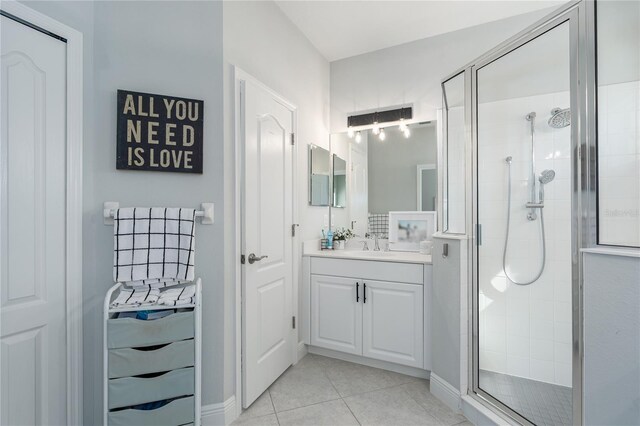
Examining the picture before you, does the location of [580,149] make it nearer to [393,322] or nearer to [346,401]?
[393,322]

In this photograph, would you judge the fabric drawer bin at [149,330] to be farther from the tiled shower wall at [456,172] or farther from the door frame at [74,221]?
the tiled shower wall at [456,172]

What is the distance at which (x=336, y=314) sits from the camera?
2.39m

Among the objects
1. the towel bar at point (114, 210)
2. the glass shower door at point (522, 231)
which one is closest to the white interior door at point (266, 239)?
the towel bar at point (114, 210)

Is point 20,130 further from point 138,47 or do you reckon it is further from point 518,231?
point 518,231

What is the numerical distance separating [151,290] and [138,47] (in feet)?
4.17

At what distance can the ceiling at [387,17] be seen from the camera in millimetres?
2191

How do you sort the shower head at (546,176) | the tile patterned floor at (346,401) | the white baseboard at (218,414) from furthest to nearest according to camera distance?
the shower head at (546,176)
the tile patterned floor at (346,401)
the white baseboard at (218,414)

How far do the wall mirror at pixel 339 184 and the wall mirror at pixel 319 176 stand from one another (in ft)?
0.22

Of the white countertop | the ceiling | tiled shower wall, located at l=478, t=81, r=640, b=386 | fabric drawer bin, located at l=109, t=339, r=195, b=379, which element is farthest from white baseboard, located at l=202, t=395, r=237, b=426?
the ceiling

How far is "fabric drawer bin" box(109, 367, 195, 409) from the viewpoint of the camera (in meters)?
1.27

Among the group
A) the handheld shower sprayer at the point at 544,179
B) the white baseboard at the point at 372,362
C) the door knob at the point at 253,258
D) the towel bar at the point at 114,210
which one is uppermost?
the handheld shower sprayer at the point at 544,179

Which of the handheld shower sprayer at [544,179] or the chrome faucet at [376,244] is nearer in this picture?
the handheld shower sprayer at [544,179]

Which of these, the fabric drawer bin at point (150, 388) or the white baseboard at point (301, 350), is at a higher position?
the fabric drawer bin at point (150, 388)

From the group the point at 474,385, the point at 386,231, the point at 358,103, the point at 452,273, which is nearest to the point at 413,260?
the point at 452,273
